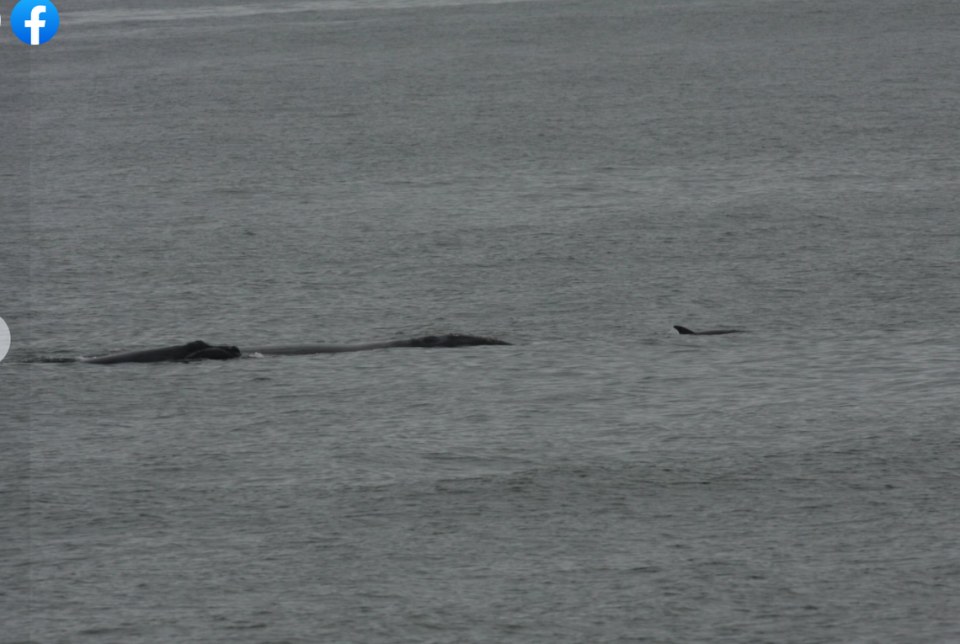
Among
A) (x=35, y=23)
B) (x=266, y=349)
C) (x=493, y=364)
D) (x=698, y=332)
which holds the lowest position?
(x=698, y=332)

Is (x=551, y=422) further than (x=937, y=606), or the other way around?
(x=551, y=422)

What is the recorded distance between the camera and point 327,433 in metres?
6.16

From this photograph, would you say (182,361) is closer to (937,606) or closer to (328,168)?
(937,606)

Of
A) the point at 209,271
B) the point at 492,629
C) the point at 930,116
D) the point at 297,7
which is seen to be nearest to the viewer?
the point at 492,629

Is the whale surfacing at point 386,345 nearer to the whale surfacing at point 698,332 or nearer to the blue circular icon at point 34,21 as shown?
the whale surfacing at point 698,332

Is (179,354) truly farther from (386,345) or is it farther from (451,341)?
(451,341)

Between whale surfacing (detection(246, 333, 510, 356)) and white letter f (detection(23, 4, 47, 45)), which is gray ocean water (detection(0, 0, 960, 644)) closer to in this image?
whale surfacing (detection(246, 333, 510, 356))

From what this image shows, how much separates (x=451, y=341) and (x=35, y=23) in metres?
19.1

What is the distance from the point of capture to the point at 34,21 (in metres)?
25.0

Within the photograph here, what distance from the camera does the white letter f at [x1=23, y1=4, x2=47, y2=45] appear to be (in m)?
23.3

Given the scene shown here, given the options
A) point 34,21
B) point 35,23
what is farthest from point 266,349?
point 34,21

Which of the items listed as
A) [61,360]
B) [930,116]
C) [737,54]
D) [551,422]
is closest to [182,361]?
[61,360]

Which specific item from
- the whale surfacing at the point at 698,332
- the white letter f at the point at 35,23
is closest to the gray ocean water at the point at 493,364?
the whale surfacing at the point at 698,332

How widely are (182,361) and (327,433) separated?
1.39m
